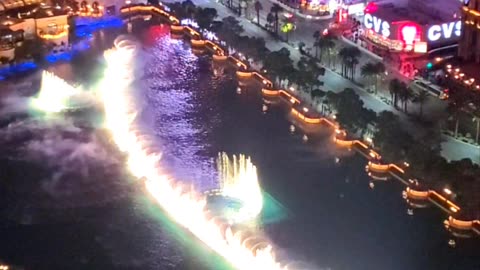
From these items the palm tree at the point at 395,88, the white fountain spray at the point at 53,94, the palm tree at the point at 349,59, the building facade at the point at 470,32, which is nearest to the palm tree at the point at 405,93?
the palm tree at the point at 395,88

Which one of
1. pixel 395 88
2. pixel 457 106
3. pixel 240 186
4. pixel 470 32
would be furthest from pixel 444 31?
pixel 240 186

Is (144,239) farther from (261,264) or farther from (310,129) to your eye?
(310,129)

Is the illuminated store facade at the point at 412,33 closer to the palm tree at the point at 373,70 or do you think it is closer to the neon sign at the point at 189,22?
the palm tree at the point at 373,70

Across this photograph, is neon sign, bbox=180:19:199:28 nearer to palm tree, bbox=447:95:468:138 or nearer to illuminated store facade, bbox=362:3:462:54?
illuminated store facade, bbox=362:3:462:54

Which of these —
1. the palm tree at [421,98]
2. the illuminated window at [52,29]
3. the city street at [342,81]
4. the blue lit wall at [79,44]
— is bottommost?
the city street at [342,81]

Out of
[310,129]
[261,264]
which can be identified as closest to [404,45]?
[310,129]

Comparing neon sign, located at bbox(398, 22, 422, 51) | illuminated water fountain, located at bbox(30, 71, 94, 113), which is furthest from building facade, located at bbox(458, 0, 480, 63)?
illuminated water fountain, located at bbox(30, 71, 94, 113)
